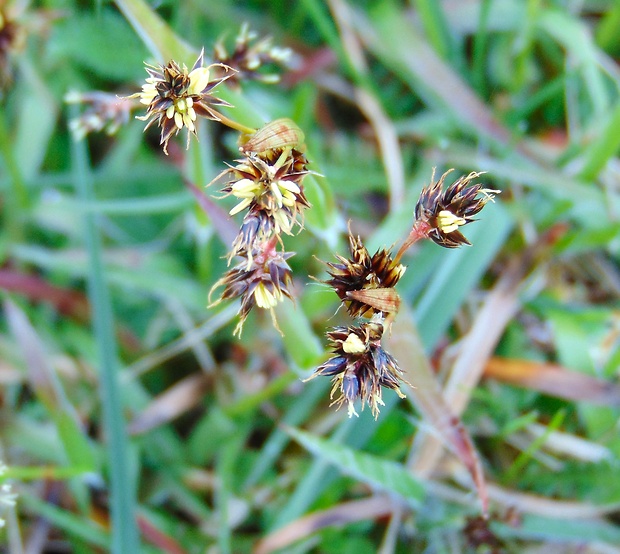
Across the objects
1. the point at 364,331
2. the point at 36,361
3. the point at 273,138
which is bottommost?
the point at 364,331

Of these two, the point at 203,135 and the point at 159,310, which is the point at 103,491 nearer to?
the point at 159,310

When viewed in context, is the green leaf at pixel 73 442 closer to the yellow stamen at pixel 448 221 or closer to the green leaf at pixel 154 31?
the green leaf at pixel 154 31

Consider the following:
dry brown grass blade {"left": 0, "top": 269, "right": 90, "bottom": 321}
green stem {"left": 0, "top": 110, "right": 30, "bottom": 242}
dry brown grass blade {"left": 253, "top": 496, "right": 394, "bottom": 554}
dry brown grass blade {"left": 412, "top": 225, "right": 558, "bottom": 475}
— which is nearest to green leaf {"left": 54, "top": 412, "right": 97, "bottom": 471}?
dry brown grass blade {"left": 0, "top": 269, "right": 90, "bottom": 321}

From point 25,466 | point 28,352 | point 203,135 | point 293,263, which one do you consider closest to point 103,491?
point 25,466

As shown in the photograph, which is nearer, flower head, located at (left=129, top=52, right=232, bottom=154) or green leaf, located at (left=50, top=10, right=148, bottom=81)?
flower head, located at (left=129, top=52, right=232, bottom=154)

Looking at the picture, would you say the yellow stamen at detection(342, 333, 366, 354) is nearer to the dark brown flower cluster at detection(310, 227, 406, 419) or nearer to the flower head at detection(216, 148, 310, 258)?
the dark brown flower cluster at detection(310, 227, 406, 419)

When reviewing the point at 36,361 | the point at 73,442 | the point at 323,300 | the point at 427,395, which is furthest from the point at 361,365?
the point at 36,361

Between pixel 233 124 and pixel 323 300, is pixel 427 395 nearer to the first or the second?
pixel 323 300

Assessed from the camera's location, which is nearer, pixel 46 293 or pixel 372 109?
pixel 46 293
